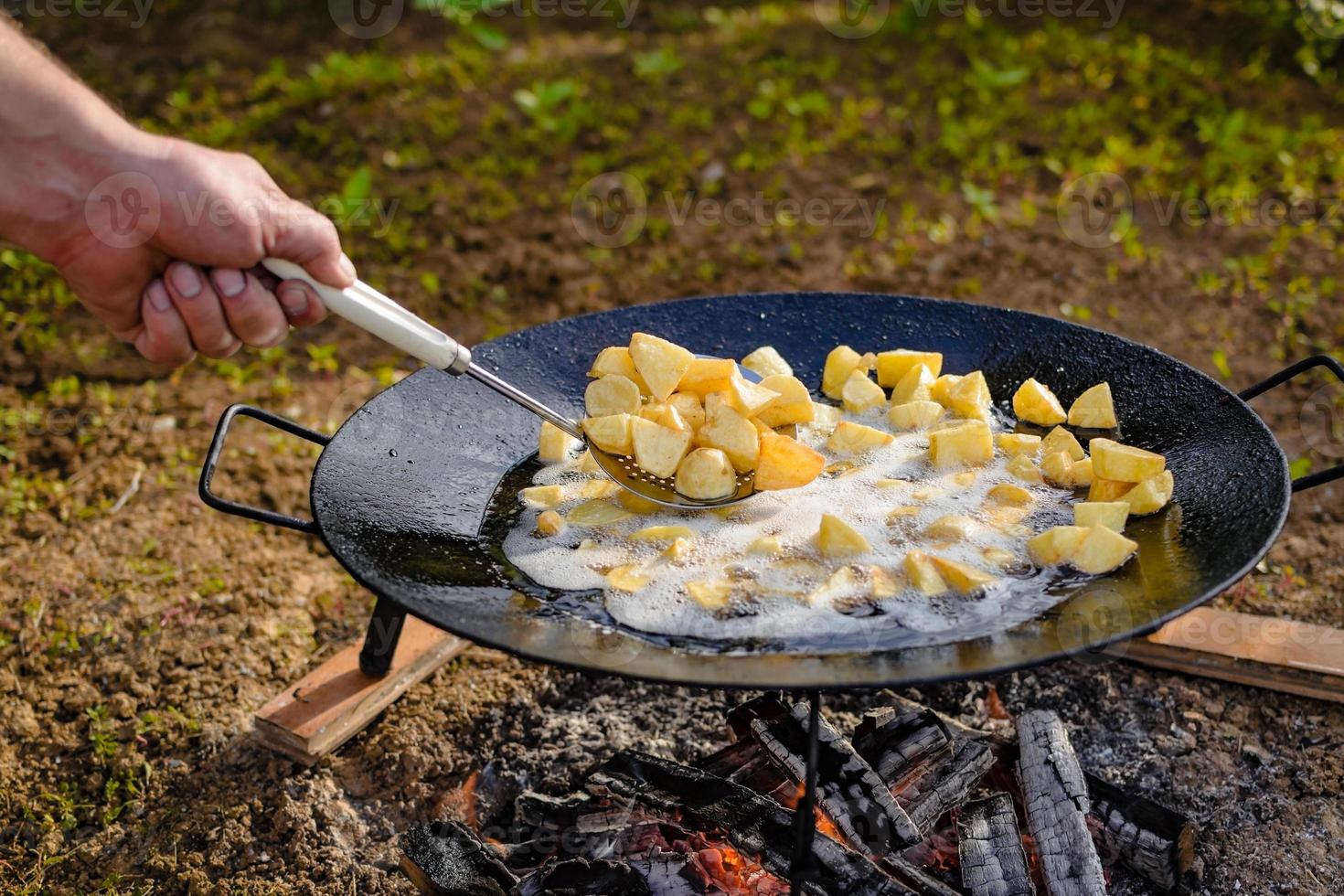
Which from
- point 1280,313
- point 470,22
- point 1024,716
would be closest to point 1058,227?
point 1280,313

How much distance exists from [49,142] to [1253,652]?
2.75 meters

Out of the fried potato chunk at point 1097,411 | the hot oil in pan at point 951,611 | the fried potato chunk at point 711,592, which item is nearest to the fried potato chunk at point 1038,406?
the fried potato chunk at point 1097,411

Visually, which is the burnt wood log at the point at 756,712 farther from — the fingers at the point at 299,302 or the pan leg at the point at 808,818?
the fingers at the point at 299,302

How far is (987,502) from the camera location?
1.98 meters

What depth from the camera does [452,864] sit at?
2.03 metres

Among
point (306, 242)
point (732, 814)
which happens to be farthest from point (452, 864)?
point (306, 242)

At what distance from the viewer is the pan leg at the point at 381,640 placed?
238 centimetres

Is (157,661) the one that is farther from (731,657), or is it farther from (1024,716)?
(1024,716)

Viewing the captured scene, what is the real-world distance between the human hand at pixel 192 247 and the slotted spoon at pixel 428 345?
0.03 meters

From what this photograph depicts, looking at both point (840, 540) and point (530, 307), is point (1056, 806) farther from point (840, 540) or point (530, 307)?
point (530, 307)

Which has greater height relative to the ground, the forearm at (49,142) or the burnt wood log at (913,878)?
the forearm at (49,142)

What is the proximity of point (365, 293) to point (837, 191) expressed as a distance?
373cm

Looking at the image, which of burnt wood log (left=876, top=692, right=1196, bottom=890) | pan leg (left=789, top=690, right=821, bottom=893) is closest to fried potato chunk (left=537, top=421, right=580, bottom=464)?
pan leg (left=789, top=690, right=821, bottom=893)

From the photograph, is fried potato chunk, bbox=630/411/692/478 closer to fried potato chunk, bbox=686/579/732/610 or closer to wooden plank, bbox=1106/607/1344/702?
fried potato chunk, bbox=686/579/732/610
